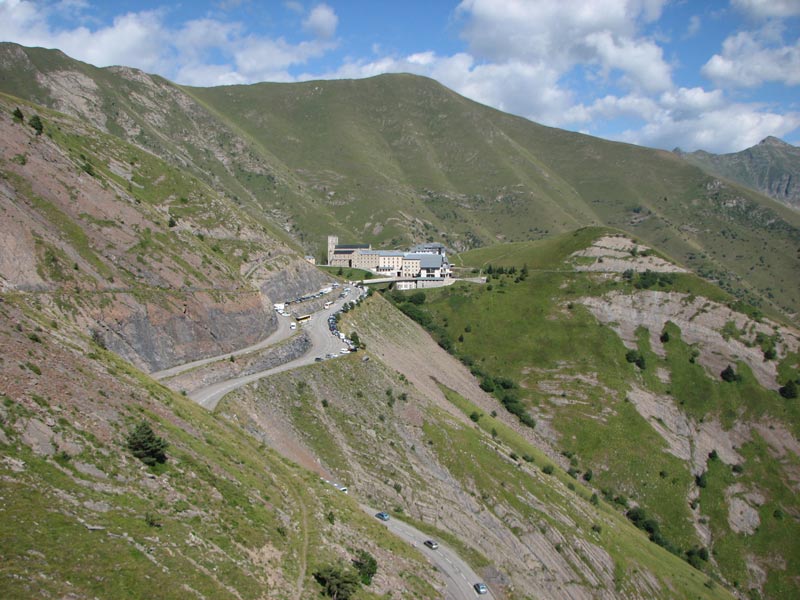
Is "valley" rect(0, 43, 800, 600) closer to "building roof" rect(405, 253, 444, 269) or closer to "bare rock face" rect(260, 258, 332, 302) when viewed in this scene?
"bare rock face" rect(260, 258, 332, 302)

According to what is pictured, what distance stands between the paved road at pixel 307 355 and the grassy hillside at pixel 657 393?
39118 mm

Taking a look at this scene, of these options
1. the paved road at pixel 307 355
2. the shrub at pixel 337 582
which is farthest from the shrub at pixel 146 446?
the paved road at pixel 307 355

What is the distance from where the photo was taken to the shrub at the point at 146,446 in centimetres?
3112

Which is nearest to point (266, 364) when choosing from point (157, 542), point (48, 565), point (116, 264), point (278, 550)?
point (116, 264)

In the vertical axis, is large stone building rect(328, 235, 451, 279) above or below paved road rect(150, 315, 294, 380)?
above

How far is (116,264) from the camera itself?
59.8 metres

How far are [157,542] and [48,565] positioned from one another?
214 inches

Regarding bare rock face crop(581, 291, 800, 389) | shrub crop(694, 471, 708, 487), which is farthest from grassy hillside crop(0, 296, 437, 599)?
bare rock face crop(581, 291, 800, 389)

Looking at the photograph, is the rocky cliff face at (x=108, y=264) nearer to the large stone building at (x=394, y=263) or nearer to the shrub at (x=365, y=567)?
the shrub at (x=365, y=567)

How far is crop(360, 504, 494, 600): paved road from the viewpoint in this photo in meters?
45.0

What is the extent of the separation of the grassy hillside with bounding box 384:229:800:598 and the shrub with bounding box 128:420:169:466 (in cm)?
7938

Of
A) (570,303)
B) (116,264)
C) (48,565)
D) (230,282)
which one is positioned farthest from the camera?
(570,303)

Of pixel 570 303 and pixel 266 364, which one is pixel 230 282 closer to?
pixel 266 364

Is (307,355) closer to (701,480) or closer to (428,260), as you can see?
(701,480)
